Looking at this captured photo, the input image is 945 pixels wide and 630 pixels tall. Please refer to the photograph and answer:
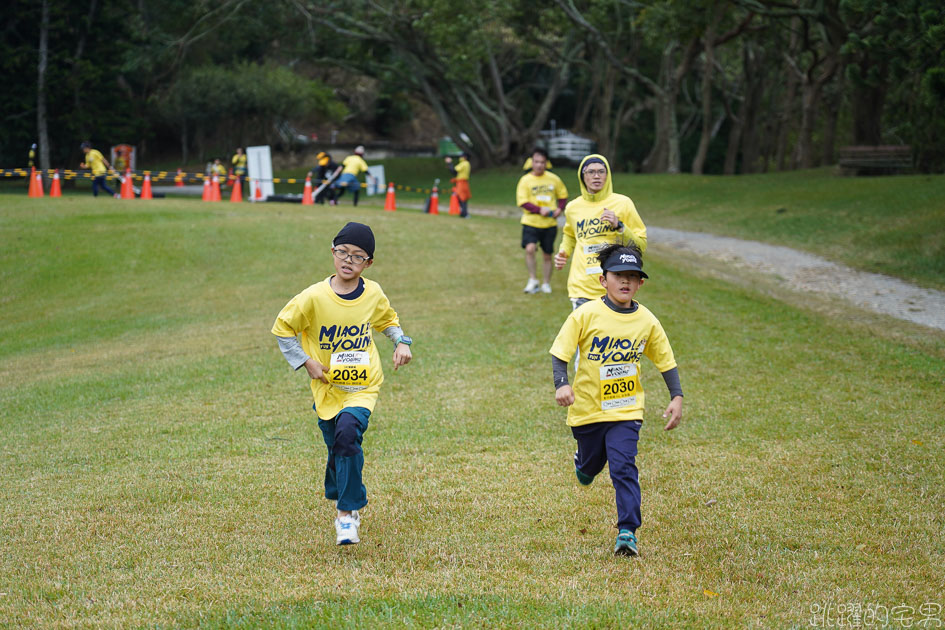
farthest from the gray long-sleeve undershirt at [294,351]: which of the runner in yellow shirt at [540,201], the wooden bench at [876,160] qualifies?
the wooden bench at [876,160]

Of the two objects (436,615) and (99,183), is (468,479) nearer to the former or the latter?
(436,615)

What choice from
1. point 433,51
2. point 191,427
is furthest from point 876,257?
point 433,51

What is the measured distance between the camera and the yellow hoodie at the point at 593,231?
325 inches

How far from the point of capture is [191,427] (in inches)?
325

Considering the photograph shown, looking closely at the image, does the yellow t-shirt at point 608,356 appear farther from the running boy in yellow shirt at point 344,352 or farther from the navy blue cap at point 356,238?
the navy blue cap at point 356,238

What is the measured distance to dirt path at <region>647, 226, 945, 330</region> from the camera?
13.5 m

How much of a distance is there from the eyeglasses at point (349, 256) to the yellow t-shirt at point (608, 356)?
3.88 feet

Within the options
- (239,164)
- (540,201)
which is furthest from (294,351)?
(239,164)

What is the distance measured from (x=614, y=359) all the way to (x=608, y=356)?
0.12 feet

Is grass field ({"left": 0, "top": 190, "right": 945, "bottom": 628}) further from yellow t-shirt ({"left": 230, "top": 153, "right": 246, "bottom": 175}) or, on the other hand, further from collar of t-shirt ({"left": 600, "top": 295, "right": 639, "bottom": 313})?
yellow t-shirt ({"left": 230, "top": 153, "right": 246, "bottom": 175})

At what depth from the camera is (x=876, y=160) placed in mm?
27750

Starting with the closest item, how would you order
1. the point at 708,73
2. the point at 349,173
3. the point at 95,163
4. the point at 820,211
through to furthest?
the point at 820,211 < the point at 349,173 < the point at 95,163 < the point at 708,73

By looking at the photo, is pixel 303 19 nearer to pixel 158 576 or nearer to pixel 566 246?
pixel 566 246

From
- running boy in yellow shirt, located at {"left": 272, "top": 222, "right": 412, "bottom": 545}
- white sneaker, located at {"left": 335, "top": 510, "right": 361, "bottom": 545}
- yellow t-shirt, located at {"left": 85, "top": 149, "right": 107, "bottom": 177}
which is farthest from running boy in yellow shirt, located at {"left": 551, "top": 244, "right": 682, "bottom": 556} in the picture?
yellow t-shirt, located at {"left": 85, "top": 149, "right": 107, "bottom": 177}
